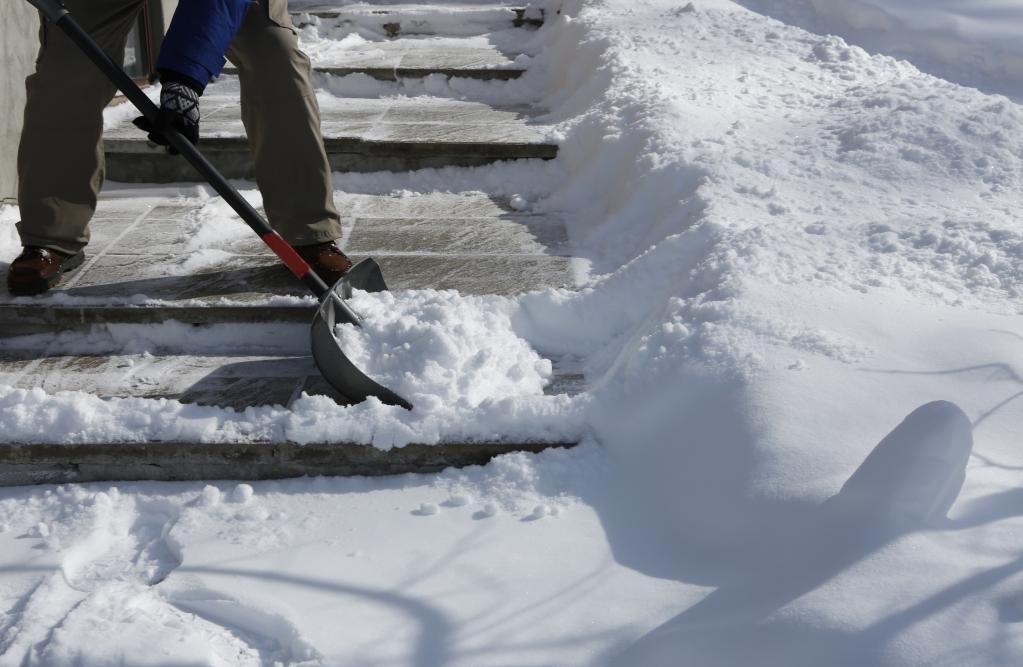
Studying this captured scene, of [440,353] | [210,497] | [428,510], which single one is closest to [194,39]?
[440,353]

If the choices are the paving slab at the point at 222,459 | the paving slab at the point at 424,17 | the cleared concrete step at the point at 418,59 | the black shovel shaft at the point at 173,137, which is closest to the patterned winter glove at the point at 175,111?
the black shovel shaft at the point at 173,137

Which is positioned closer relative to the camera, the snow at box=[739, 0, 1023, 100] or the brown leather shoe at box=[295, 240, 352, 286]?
the brown leather shoe at box=[295, 240, 352, 286]

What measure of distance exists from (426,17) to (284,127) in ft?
11.5

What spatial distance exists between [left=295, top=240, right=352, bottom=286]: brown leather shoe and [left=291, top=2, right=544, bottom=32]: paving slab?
336 cm

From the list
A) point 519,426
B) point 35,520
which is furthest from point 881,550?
point 35,520

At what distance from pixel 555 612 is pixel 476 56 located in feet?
13.8

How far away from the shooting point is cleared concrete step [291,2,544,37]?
19.9 feet

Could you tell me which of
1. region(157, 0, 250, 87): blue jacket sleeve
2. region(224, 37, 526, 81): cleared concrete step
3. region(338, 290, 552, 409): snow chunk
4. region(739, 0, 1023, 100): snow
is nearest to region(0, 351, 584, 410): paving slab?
region(338, 290, 552, 409): snow chunk

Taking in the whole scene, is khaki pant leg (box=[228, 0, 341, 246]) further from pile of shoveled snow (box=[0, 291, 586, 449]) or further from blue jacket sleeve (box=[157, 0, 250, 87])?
pile of shoveled snow (box=[0, 291, 586, 449])

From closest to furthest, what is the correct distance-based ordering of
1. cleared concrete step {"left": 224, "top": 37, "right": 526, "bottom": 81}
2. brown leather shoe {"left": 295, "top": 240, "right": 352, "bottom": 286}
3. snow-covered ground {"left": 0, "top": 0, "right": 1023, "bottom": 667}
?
1. snow-covered ground {"left": 0, "top": 0, "right": 1023, "bottom": 667}
2. brown leather shoe {"left": 295, "top": 240, "right": 352, "bottom": 286}
3. cleared concrete step {"left": 224, "top": 37, "right": 526, "bottom": 81}

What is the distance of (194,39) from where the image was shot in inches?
101

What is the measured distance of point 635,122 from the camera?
3.70 m

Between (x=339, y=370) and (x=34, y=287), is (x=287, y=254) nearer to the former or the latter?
(x=339, y=370)

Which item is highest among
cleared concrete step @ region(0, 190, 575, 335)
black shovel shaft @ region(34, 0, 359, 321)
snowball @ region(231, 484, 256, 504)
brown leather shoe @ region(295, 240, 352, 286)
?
black shovel shaft @ region(34, 0, 359, 321)
